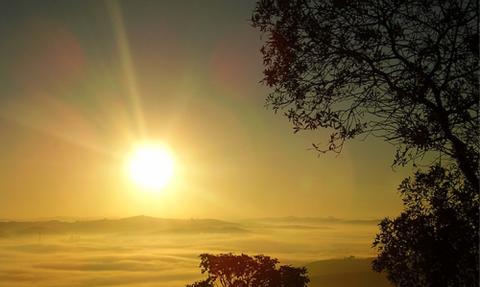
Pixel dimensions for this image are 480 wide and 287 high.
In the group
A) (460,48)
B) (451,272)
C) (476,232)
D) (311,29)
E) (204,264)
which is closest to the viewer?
(460,48)

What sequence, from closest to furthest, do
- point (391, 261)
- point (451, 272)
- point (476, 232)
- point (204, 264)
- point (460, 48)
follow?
1. point (460, 48)
2. point (476, 232)
3. point (451, 272)
4. point (391, 261)
5. point (204, 264)

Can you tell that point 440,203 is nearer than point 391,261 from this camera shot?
Yes

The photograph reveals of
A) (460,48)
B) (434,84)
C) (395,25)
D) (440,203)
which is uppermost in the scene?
(395,25)

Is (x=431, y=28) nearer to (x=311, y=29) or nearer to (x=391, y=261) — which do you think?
(x=311, y=29)

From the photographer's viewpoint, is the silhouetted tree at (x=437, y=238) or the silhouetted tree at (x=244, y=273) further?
the silhouetted tree at (x=244, y=273)

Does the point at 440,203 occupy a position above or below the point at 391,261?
above

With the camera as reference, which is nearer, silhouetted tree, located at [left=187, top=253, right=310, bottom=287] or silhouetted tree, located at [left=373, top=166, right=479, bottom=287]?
silhouetted tree, located at [left=373, top=166, right=479, bottom=287]

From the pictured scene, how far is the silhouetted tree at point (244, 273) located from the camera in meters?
36.2

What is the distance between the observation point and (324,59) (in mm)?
14500

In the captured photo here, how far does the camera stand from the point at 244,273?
36.5 metres

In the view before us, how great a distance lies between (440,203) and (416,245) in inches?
73.7

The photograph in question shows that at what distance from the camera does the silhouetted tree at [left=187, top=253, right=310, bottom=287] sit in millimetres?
36250

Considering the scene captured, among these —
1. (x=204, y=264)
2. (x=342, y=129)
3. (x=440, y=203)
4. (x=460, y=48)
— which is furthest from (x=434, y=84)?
(x=204, y=264)

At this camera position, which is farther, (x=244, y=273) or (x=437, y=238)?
(x=244, y=273)
